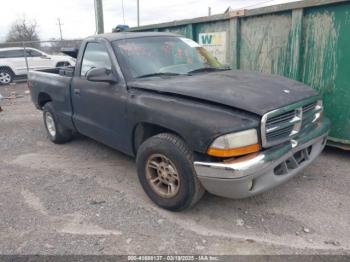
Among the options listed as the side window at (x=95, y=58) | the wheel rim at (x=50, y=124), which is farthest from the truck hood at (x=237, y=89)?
the wheel rim at (x=50, y=124)

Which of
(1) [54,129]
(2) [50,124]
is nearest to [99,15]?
(2) [50,124]

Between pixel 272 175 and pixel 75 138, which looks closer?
pixel 272 175

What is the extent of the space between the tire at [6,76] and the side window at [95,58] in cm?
1255

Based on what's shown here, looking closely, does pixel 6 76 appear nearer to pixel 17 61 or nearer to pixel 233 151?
pixel 17 61

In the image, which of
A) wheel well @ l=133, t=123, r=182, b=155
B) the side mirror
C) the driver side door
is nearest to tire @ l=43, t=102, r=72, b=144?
the driver side door

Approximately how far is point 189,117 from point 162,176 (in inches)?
31.0

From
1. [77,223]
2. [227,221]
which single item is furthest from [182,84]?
[77,223]

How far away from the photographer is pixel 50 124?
584 centimetres

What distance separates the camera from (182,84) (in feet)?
10.8

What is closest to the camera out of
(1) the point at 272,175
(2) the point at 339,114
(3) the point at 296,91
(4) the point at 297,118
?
(1) the point at 272,175

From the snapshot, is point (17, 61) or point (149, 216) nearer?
point (149, 216)

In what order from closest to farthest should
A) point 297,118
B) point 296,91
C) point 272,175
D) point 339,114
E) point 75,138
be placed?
point 272,175, point 297,118, point 296,91, point 339,114, point 75,138

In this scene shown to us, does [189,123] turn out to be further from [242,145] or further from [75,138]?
[75,138]

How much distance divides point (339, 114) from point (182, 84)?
8.01 ft
